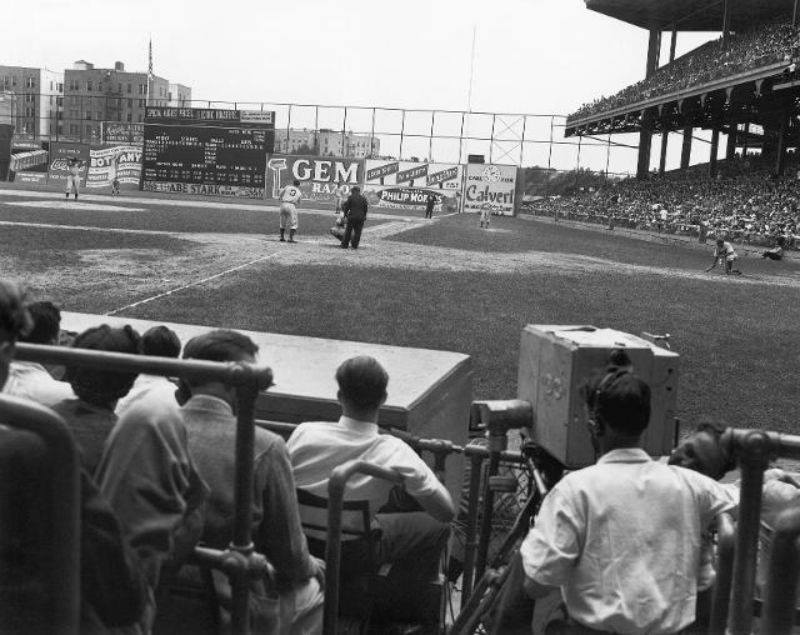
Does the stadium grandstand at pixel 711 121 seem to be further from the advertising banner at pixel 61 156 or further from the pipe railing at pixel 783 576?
the pipe railing at pixel 783 576

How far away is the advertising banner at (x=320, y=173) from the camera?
56.5 m

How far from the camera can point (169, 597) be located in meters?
2.34

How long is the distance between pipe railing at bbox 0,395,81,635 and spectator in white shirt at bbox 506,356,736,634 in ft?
4.23

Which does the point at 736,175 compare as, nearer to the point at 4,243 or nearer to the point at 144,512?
the point at 4,243

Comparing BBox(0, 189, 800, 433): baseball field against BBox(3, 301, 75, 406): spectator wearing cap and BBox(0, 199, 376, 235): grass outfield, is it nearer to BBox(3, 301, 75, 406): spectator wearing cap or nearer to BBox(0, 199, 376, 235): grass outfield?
BBox(0, 199, 376, 235): grass outfield

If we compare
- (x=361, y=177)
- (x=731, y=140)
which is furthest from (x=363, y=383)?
(x=731, y=140)

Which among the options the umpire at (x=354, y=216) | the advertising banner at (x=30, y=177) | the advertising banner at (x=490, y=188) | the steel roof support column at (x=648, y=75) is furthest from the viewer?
the steel roof support column at (x=648, y=75)

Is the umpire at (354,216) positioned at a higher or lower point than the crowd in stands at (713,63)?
lower

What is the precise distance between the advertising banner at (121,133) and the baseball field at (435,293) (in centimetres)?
3399

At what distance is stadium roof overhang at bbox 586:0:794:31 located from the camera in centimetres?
5069

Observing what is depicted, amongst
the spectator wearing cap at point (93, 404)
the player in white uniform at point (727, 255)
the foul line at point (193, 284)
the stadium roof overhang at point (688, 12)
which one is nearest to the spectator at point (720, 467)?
the spectator wearing cap at point (93, 404)

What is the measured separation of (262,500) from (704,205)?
46664 mm

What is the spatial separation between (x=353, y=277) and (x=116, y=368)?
14542 mm

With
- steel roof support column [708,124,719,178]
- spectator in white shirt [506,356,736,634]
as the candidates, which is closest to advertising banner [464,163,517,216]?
steel roof support column [708,124,719,178]
